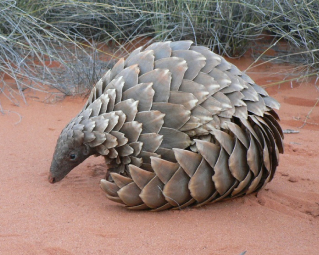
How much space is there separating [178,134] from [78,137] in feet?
2.13

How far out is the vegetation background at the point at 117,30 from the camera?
567 centimetres

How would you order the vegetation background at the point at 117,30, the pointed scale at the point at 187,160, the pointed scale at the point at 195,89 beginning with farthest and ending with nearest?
1. the vegetation background at the point at 117,30
2. the pointed scale at the point at 195,89
3. the pointed scale at the point at 187,160

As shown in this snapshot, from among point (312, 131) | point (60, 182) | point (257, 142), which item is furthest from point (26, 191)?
point (312, 131)

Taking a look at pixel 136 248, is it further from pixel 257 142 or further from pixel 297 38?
pixel 297 38

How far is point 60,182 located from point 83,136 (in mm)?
623

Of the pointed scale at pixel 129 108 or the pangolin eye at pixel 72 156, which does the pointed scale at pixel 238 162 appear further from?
the pangolin eye at pixel 72 156

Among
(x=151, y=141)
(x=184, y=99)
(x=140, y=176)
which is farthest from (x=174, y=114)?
(x=140, y=176)

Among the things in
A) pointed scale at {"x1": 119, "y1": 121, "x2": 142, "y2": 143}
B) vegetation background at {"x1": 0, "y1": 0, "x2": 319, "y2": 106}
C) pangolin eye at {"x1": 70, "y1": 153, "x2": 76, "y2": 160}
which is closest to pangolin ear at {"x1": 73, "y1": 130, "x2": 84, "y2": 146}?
pangolin eye at {"x1": 70, "y1": 153, "x2": 76, "y2": 160}

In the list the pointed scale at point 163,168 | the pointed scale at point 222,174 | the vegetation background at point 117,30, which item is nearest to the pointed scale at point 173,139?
the pointed scale at point 163,168

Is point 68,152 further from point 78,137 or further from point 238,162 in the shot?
point 238,162

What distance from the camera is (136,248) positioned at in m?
2.62

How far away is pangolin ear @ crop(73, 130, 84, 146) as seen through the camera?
10.0ft

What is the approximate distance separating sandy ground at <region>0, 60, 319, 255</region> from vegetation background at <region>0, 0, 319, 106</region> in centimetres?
178

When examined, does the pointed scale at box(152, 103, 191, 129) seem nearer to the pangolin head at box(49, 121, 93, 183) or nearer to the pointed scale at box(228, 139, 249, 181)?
the pointed scale at box(228, 139, 249, 181)
